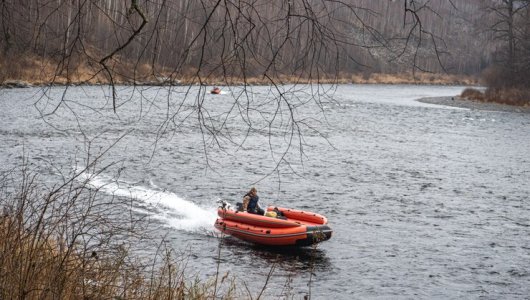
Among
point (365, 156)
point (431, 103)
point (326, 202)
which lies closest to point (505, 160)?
point (365, 156)

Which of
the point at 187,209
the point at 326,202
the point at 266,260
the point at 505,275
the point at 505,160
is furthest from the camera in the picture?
the point at 505,160

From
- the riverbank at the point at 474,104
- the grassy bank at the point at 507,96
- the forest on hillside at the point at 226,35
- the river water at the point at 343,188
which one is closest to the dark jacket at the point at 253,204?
the river water at the point at 343,188

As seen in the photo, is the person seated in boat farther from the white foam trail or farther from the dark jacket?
A: the white foam trail

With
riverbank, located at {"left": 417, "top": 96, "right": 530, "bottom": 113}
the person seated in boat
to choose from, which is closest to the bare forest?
the person seated in boat

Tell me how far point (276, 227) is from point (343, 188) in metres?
6.07

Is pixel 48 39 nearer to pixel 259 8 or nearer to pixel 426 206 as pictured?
pixel 259 8

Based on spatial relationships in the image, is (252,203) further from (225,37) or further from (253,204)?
(225,37)

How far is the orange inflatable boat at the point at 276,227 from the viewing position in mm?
15914

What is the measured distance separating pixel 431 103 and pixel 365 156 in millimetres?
26893

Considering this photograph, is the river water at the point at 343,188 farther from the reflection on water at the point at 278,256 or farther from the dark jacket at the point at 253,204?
the dark jacket at the point at 253,204

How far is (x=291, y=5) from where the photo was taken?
269 centimetres

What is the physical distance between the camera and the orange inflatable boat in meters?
15.9

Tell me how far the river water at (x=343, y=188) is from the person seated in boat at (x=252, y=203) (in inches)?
39.8

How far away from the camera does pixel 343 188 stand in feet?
71.9
